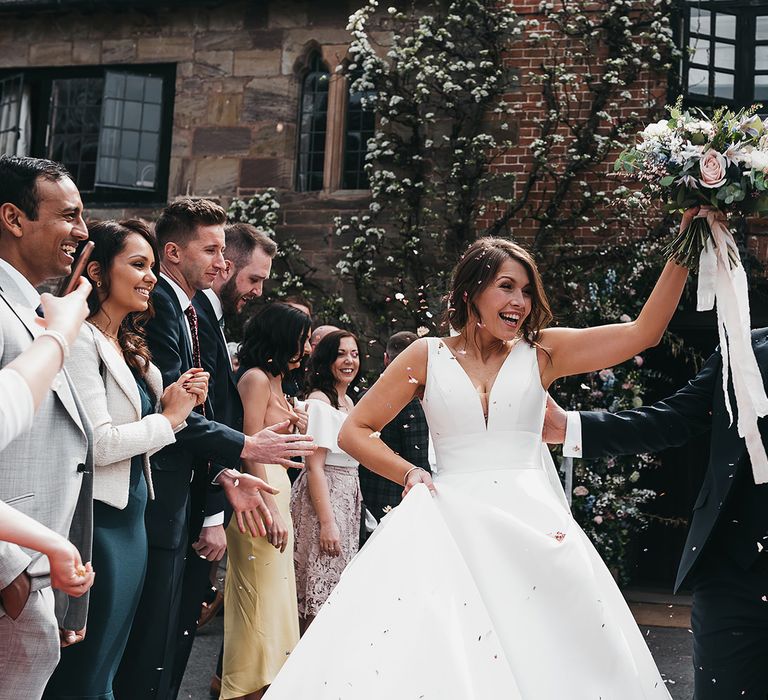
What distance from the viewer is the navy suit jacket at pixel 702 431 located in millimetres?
3400

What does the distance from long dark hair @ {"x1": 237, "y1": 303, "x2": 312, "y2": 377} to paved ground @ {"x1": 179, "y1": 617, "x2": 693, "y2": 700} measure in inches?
74.7

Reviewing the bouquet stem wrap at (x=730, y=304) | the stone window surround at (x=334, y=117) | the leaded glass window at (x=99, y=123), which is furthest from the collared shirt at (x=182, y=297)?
the leaded glass window at (x=99, y=123)

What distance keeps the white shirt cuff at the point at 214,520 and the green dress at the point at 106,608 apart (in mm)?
829

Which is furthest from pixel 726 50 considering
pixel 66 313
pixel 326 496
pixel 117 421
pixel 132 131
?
pixel 66 313

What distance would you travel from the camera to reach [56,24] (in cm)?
1148

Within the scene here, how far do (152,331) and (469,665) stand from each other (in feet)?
5.96

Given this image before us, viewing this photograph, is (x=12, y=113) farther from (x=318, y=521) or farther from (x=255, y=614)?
(x=255, y=614)

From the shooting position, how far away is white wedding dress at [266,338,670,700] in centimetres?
300

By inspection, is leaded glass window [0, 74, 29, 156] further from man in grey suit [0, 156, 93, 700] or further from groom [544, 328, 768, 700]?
groom [544, 328, 768, 700]

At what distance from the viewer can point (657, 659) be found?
22.1ft

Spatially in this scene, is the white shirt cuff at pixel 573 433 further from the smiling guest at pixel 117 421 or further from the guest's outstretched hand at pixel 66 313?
the guest's outstretched hand at pixel 66 313

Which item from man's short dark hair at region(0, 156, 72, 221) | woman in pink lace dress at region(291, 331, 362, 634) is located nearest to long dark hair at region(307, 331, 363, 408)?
woman in pink lace dress at region(291, 331, 362, 634)

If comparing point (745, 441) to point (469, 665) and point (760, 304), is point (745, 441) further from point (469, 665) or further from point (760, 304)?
point (760, 304)

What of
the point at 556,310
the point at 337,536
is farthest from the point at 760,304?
the point at 337,536
